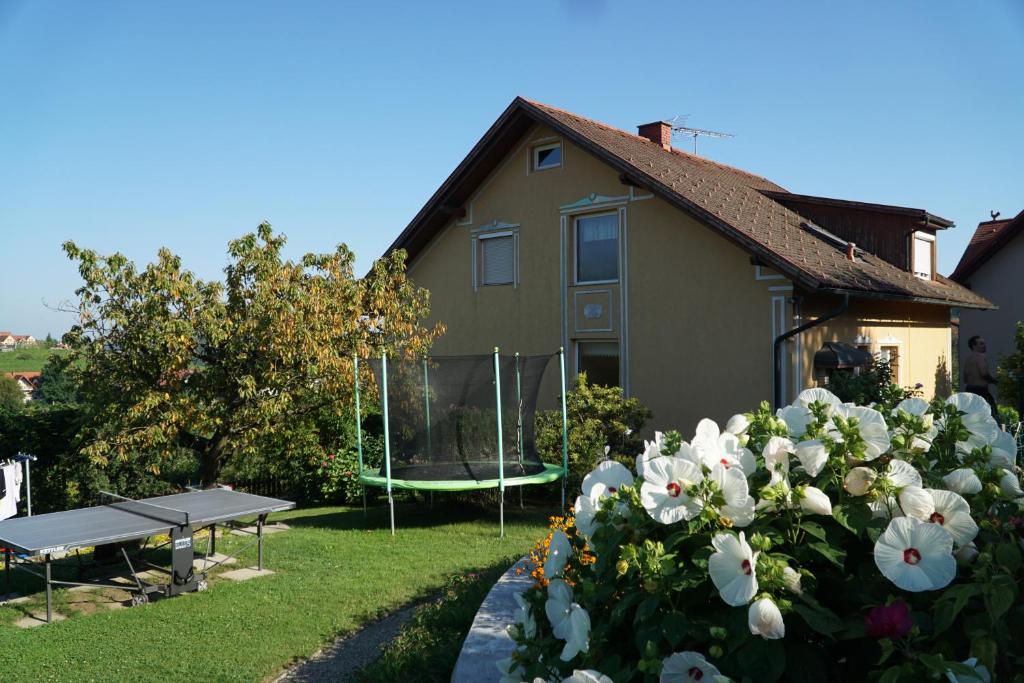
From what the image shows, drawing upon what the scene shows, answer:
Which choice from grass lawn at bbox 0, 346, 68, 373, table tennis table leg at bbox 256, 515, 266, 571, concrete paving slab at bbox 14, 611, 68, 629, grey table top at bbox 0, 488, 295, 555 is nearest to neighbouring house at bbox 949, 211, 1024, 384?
table tennis table leg at bbox 256, 515, 266, 571

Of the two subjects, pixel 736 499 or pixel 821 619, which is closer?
pixel 821 619

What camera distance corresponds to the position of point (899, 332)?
15.1 m

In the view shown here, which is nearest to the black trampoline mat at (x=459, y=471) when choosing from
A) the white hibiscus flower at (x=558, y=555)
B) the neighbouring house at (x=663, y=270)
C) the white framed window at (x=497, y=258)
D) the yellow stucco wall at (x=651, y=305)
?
the yellow stucco wall at (x=651, y=305)

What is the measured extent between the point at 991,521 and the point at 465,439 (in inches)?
349

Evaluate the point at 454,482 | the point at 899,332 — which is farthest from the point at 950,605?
the point at 899,332

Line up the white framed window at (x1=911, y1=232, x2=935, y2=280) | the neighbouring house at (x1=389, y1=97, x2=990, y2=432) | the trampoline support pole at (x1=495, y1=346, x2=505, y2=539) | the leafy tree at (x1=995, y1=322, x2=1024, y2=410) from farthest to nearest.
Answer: the white framed window at (x1=911, y1=232, x2=935, y2=280)
the leafy tree at (x1=995, y1=322, x2=1024, y2=410)
the neighbouring house at (x1=389, y1=97, x2=990, y2=432)
the trampoline support pole at (x1=495, y1=346, x2=505, y2=539)

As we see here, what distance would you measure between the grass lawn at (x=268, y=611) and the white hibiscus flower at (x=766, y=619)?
469 centimetres

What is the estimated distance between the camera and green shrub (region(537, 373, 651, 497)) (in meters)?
11.5

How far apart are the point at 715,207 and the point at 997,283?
1175cm

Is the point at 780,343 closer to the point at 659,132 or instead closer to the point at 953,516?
the point at 659,132

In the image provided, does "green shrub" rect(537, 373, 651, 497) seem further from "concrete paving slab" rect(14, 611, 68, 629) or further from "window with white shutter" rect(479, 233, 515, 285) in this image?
"concrete paving slab" rect(14, 611, 68, 629)

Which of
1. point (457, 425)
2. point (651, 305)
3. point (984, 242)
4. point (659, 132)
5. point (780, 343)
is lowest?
point (457, 425)

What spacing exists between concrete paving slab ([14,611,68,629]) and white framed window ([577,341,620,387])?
9369 mm

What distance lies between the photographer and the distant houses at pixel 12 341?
62.1 meters
